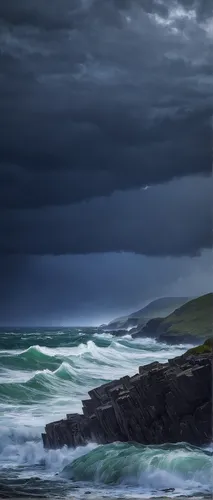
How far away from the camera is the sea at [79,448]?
497 cm

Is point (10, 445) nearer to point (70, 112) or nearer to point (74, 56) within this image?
point (70, 112)

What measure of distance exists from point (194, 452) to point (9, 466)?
126 cm

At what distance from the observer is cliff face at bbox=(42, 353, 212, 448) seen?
203 inches

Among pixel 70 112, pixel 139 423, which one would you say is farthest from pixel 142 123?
pixel 139 423

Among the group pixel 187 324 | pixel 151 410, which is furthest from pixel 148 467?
pixel 187 324

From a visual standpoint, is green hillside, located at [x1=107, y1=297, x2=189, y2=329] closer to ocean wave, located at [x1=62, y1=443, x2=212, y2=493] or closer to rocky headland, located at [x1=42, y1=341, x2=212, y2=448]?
rocky headland, located at [x1=42, y1=341, x2=212, y2=448]

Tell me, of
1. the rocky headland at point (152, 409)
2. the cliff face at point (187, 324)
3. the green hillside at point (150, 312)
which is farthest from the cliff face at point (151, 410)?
the green hillside at point (150, 312)

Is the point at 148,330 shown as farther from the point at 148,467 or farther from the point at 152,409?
the point at 148,467

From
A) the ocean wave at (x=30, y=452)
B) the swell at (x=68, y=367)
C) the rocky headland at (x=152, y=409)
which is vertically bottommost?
the ocean wave at (x=30, y=452)

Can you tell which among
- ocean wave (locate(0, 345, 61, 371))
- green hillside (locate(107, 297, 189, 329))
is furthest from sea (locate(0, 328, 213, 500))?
green hillside (locate(107, 297, 189, 329))

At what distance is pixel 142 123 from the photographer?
5.49 metres

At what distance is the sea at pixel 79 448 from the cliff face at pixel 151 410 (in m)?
0.06

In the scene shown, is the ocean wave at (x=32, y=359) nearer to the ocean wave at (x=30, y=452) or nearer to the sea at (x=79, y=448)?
the sea at (x=79, y=448)

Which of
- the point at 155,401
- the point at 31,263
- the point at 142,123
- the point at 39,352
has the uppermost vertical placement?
the point at 142,123
